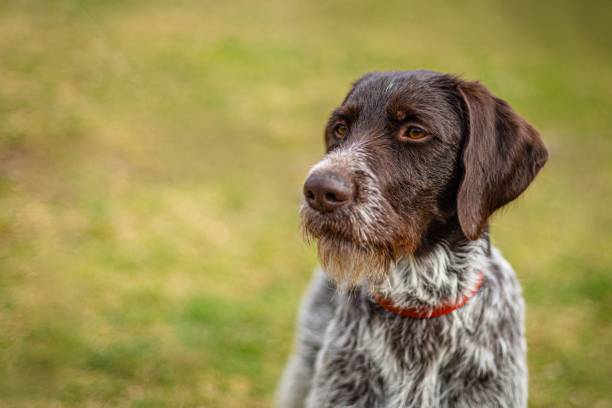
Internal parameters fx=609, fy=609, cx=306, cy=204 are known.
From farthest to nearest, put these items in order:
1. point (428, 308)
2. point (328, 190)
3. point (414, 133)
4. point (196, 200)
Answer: point (196, 200), point (428, 308), point (414, 133), point (328, 190)

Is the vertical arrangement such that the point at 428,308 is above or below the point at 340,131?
below

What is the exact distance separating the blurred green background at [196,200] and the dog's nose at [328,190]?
2769mm

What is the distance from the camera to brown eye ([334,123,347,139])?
136 inches

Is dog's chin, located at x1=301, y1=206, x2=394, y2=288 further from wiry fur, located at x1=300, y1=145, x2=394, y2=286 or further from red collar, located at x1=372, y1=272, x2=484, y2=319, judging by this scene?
red collar, located at x1=372, y1=272, x2=484, y2=319

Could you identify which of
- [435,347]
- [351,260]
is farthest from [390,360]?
[351,260]

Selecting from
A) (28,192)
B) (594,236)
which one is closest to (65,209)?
(28,192)

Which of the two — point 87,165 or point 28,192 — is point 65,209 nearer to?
point 28,192

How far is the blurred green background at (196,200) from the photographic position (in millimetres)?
5469

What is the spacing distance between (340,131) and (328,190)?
72 centimetres

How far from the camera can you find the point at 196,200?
29.0 feet

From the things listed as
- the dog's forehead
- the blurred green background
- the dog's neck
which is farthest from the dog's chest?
the blurred green background

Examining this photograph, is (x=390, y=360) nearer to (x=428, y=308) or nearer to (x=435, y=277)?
(x=428, y=308)

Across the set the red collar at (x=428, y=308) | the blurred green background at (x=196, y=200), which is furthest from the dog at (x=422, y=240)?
the blurred green background at (x=196, y=200)

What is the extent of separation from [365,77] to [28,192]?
558 cm
